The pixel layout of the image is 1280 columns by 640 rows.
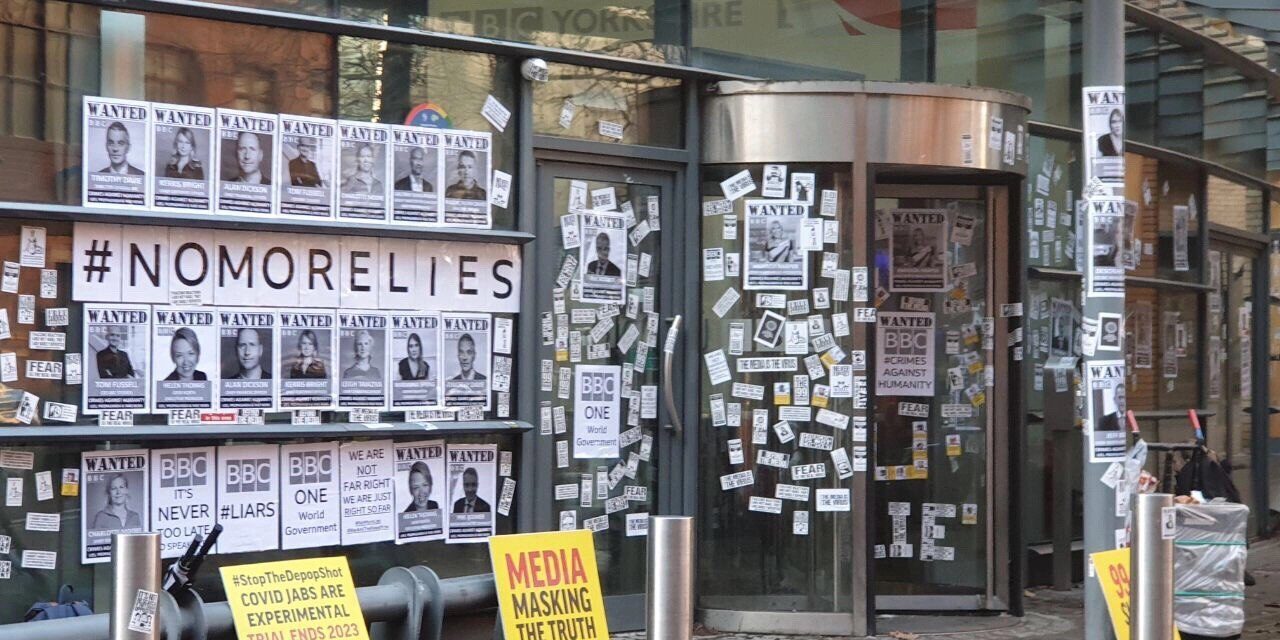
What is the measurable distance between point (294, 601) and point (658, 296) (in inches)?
161

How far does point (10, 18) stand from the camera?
22.4 feet

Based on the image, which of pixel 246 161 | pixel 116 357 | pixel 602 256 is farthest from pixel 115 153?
pixel 602 256

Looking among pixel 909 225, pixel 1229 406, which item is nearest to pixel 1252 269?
pixel 1229 406

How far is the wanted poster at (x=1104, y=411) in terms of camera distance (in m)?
7.06

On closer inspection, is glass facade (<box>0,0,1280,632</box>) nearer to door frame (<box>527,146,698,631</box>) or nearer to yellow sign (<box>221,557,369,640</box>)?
door frame (<box>527,146,698,631</box>)

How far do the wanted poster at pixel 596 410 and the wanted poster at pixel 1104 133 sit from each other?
297cm

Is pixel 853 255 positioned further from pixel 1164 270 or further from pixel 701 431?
pixel 1164 270

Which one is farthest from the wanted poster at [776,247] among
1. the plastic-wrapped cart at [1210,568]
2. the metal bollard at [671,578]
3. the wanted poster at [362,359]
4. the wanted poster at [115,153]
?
the metal bollard at [671,578]

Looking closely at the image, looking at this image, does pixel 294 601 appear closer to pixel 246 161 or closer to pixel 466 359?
pixel 246 161

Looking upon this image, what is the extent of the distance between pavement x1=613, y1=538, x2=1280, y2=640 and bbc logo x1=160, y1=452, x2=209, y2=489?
260 cm

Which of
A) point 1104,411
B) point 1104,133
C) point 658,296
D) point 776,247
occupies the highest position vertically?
point 1104,133

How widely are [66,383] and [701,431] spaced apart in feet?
12.1

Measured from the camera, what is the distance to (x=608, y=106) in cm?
890

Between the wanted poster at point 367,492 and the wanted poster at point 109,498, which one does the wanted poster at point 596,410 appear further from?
the wanted poster at point 109,498
